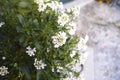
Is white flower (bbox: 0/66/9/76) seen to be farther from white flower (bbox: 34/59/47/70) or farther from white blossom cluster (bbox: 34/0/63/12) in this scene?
white blossom cluster (bbox: 34/0/63/12)

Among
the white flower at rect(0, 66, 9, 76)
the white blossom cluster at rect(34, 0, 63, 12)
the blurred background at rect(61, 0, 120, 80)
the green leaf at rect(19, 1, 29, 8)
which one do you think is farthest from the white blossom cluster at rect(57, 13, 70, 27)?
the blurred background at rect(61, 0, 120, 80)

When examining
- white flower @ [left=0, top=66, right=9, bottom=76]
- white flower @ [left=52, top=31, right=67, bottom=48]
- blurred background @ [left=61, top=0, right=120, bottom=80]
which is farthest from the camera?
blurred background @ [left=61, top=0, right=120, bottom=80]

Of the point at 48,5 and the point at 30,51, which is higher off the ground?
the point at 48,5

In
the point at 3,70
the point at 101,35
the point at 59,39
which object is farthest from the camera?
the point at 101,35

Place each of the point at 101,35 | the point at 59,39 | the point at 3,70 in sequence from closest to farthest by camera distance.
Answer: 1. the point at 59,39
2. the point at 3,70
3. the point at 101,35

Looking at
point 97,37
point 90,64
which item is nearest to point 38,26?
point 90,64

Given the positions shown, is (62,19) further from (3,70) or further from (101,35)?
(101,35)

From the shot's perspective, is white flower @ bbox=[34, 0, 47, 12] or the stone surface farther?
the stone surface

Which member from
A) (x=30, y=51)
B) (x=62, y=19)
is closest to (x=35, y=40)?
(x=30, y=51)
